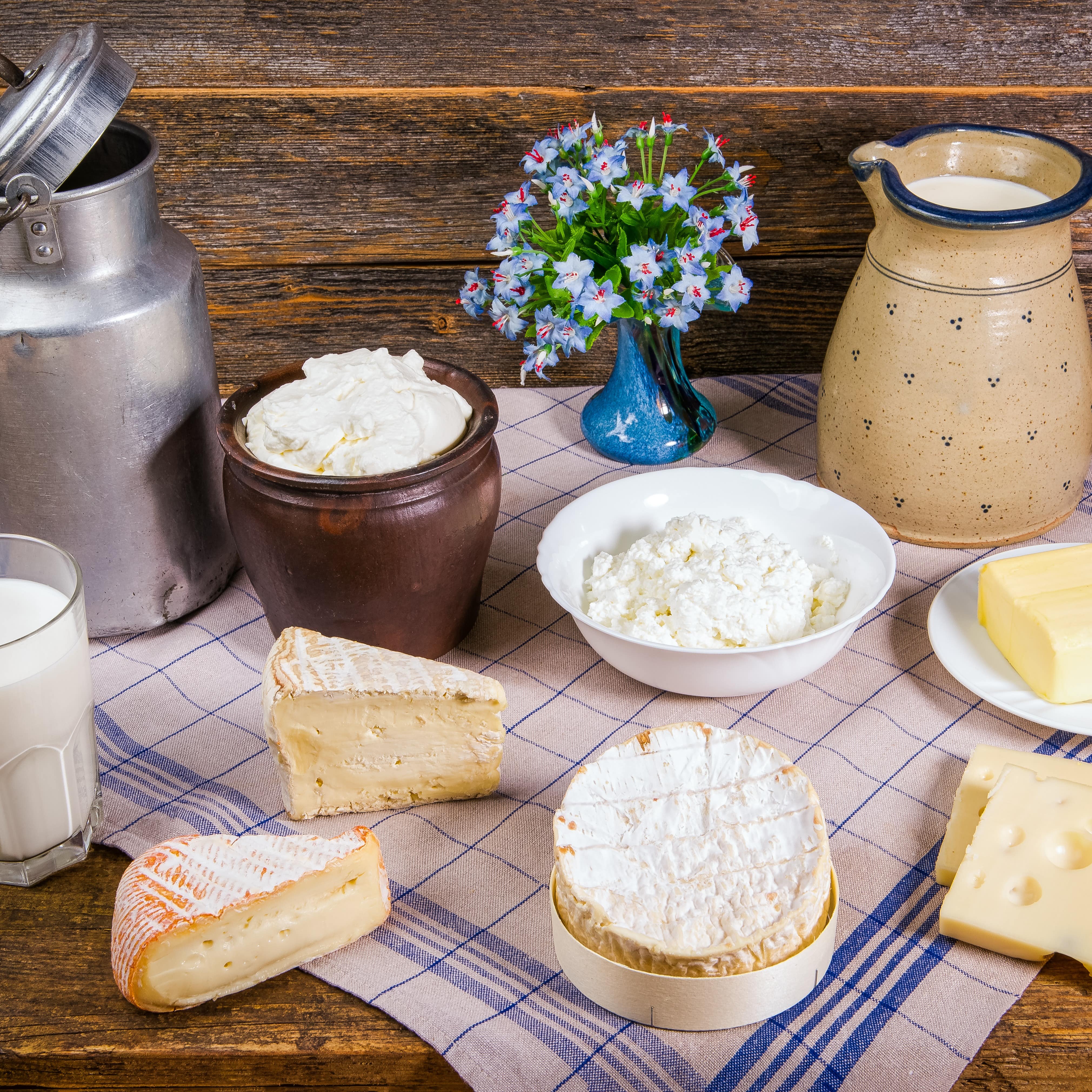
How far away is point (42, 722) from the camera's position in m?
0.85

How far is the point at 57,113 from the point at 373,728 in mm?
552

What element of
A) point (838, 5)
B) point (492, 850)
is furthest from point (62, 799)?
point (838, 5)

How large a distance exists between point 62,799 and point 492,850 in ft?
1.10

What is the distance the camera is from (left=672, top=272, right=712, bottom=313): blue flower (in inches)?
47.6

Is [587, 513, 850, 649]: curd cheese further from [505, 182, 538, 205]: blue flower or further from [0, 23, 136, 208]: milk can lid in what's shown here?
[0, 23, 136, 208]: milk can lid

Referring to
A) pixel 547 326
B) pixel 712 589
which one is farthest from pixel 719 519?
pixel 547 326

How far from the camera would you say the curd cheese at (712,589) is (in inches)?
39.6

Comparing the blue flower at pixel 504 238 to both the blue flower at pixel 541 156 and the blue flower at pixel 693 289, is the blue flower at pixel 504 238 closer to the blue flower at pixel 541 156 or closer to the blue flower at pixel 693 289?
the blue flower at pixel 541 156

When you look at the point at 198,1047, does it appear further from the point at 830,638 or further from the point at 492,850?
the point at 830,638

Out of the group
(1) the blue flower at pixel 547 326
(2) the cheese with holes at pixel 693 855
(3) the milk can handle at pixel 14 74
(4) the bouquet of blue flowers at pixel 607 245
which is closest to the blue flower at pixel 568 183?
(4) the bouquet of blue flowers at pixel 607 245

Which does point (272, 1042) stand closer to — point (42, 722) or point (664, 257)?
point (42, 722)

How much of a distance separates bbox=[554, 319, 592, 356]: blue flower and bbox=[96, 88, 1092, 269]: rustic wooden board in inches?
12.8

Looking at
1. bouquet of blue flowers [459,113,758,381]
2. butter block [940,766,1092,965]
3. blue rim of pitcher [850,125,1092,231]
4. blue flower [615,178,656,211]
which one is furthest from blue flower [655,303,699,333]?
butter block [940,766,1092,965]

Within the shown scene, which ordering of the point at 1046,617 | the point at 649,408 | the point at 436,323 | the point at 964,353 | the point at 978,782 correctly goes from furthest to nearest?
the point at 436,323 → the point at 649,408 → the point at 964,353 → the point at 1046,617 → the point at 978,782
